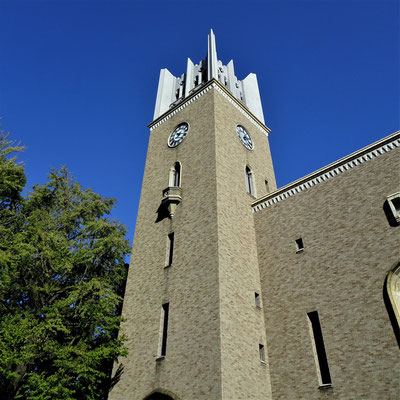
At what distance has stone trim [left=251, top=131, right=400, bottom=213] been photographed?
47.2 feet

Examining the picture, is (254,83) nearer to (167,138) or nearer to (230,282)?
(167,138)

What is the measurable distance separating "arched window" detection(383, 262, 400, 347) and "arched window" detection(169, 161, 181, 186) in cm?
1081

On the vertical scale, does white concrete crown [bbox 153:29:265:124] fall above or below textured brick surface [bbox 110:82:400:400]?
above

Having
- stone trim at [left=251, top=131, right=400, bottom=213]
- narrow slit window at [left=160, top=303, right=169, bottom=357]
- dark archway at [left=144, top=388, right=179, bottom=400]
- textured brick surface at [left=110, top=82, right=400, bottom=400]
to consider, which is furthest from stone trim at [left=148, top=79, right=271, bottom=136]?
dark archway at [left=144, top=388, right=179, bottom=400]

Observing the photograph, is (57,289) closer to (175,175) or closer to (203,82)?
(175,175)

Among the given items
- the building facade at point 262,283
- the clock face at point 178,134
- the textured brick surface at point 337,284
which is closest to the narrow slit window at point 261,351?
the building facade at point 262,283

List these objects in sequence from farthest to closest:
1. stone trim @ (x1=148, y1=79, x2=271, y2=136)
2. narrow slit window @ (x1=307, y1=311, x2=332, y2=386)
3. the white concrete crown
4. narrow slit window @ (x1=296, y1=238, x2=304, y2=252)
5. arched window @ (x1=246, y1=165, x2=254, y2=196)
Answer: the white concrete crown, stone trim @ (x1=148, y1=79, x2=271, y2=136), arched window @ (x1=246, y1=165, x2=254, y2=196), narrow slit window @ (x1=296, y1=238, x2=304, y2=252), narrow slit window @ (x1=307, y1=311, x2=332, y2=386)

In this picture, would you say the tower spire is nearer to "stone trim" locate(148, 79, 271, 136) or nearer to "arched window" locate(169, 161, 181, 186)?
"stone trim" locate(148, 79, 271, 136)

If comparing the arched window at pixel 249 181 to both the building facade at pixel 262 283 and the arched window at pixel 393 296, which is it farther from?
the arched window at pixel 393 296

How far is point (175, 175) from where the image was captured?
19.7 meters

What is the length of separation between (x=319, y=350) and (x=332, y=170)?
7338 mm

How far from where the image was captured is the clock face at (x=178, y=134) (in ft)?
68.6

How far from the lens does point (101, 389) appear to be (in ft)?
49.0

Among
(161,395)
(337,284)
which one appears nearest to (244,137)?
(337,284)
